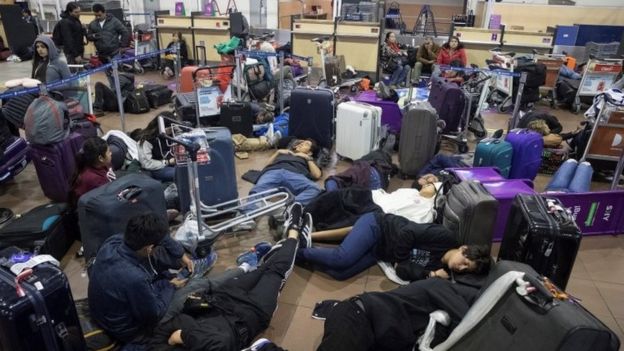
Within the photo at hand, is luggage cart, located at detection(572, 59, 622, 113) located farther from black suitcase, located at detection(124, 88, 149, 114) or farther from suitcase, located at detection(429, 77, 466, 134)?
black suitcase, located at detection(124, 88, 149, 114)

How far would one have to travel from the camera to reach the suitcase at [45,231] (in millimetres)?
3820

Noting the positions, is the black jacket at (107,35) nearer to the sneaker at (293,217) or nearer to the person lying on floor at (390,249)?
the sneaker at (293,217)

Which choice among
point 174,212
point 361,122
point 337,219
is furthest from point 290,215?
point 361,122

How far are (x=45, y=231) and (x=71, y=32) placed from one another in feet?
20.8

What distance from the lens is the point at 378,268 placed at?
4102 mm

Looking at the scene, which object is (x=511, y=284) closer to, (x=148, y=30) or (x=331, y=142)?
(x=331, y=142)

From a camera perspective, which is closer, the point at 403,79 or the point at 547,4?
the point at 403,79

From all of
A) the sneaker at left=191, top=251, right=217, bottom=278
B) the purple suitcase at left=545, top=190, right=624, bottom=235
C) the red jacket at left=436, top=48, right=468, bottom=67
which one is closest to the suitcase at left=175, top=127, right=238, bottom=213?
the sneaker at left=191, top=251, right=217, bottom=278

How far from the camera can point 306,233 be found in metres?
4.09

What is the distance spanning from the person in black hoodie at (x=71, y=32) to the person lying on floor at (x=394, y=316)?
27.6 feet

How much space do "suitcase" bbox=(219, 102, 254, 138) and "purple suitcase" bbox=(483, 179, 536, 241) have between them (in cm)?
377

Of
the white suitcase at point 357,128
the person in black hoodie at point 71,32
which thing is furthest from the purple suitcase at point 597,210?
the person in black hoodie at point 71,32

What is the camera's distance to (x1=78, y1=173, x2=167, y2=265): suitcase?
3.54 m

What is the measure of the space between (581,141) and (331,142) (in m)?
3.40
